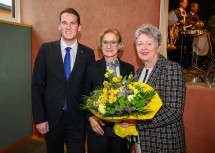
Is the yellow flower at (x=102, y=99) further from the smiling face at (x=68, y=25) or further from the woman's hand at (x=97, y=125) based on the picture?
the smiling face at (x=68, y=25)

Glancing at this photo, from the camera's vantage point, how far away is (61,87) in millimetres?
2045

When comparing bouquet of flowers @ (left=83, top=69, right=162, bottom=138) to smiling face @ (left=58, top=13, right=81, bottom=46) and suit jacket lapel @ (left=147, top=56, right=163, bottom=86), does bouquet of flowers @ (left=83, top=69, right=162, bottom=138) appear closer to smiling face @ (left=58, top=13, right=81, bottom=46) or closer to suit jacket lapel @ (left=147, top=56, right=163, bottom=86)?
suit jacket lapel @ (left=147, top=56, right=163, bottom=86)

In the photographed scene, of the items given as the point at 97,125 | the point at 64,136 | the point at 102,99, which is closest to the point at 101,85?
the point at 97,125

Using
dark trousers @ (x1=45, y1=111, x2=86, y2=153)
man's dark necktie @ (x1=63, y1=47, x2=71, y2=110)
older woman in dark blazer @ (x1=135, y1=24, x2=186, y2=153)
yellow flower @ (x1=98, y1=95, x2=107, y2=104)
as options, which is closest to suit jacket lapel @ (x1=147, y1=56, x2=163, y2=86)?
older woman in dark blazer @ (x1=135, y1=24, x2=186, y2=153)

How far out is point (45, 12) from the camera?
337cm

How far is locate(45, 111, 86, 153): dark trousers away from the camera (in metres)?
2.11

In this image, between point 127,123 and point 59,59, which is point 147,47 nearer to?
point 127,123

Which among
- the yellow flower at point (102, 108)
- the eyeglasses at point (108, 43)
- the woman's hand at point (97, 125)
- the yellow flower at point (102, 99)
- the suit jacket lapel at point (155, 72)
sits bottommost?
the woman's hand at point (97, 125)

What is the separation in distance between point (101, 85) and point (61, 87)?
16.1 inches

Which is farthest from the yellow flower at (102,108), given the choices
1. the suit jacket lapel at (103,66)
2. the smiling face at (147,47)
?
the suit jacket lapel at (103,66)

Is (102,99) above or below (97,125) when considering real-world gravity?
above

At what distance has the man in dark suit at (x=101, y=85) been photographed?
1.92 m

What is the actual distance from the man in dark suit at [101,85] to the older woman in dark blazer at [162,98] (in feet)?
1.25

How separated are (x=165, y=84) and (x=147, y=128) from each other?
0.35m
